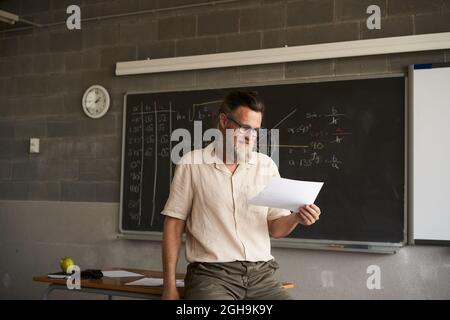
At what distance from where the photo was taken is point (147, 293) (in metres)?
→ 2.67

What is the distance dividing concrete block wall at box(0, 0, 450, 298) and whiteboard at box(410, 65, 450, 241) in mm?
130

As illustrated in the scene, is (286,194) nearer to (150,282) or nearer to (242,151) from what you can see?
(242,151)

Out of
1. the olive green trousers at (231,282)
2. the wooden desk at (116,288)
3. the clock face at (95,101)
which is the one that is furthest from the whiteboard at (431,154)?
the clock face at (95,101)

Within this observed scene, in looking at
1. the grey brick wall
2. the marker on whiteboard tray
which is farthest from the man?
the grey brick wall

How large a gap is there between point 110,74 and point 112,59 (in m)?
0.13

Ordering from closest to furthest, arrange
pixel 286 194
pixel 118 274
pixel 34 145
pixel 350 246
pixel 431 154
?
pixel 286 194 < pixel 118 274 < pixel 431 154 < pixel 350 246 < pixel 34 145

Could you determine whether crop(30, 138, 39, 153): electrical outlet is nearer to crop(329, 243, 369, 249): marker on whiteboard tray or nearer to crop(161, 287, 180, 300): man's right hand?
crop(329, 243, 369, 249): marker on whiteboard tray

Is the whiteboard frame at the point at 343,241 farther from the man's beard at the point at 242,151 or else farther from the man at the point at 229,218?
the man's beard at the point at 242,151

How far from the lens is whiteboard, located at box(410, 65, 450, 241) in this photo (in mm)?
3643

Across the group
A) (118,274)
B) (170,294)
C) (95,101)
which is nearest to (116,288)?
(118,274)

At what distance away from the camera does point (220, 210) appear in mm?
2346

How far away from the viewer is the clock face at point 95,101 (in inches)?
189

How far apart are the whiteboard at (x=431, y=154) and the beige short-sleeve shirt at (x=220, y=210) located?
1.57 m

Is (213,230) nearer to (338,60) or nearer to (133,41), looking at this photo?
(338,60)
